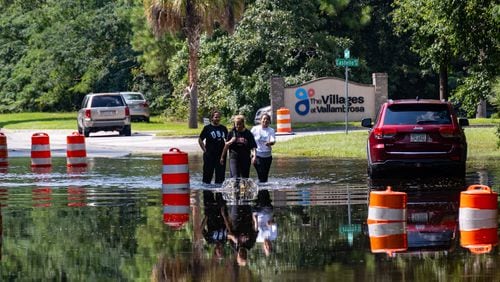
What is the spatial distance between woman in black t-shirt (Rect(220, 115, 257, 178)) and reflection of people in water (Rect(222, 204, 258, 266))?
231 cm

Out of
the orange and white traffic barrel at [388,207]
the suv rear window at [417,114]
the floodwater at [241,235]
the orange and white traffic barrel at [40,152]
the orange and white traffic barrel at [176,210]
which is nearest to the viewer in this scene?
the floodwater at [241,235]

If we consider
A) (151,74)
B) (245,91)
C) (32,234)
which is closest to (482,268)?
(32,234)

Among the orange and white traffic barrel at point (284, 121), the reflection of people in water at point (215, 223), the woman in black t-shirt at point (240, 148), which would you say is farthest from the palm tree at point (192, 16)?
the reflection of people in water at point (215, 223)

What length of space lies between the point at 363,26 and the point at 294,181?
113 ft

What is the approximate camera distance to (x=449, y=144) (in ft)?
77.0

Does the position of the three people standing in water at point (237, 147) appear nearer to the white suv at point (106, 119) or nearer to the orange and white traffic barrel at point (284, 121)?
the orange and white traffic barrel at point (284, 121)

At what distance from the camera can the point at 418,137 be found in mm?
23375

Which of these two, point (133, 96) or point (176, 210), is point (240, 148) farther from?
point (133, 96)

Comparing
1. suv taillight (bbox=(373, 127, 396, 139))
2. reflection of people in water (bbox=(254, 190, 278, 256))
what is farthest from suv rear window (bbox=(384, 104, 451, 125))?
reflection of people in water (bbox=(254, 190, 278, 256))

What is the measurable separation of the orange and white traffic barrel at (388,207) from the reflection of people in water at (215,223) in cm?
182

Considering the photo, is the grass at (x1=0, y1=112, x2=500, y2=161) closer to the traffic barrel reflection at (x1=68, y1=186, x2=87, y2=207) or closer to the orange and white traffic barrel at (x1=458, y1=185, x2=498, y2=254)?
the traffic barrel reflection at (x1=68, y1=186, x2=87, y2=207)

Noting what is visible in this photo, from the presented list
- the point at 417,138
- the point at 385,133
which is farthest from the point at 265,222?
the point at 417,138

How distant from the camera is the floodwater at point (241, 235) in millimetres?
12383

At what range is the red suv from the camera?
76.7ft
